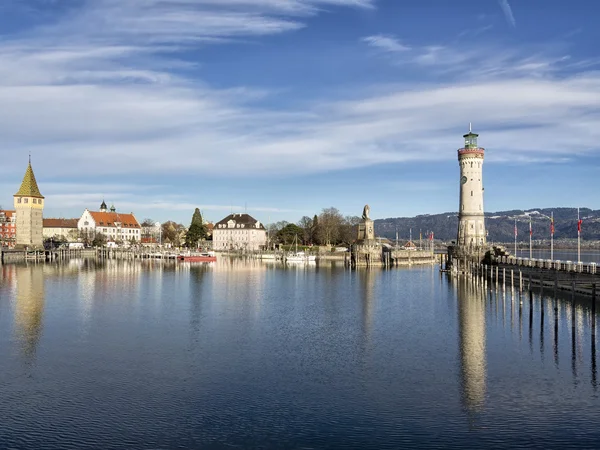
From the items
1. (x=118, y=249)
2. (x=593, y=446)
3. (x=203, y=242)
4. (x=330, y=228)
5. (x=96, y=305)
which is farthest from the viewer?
(x=203, y=242)

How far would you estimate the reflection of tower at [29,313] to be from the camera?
118 ft

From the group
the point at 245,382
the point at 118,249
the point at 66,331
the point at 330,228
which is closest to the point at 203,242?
the point at 118,249

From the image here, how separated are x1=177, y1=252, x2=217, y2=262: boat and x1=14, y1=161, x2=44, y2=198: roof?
133 feet

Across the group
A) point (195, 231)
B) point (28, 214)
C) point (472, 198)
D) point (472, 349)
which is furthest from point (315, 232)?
point (472, 349)

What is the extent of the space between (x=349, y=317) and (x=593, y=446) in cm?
2818

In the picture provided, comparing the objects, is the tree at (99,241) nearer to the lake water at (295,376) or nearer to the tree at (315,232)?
the tree at (315,232)

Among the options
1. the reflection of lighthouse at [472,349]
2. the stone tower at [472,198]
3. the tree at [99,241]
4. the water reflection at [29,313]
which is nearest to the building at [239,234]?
the tree at [99,241]

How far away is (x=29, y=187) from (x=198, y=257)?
48.2m

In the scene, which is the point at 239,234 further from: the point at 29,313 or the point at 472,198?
the point at 29,313

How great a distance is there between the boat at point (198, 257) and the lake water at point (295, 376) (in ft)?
289

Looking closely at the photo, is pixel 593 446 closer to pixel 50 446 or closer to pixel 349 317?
pixel 50 446

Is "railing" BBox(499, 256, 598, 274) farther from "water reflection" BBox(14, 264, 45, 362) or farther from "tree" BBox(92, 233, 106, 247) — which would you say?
"tree" BBox(92, 233, 106, 247)

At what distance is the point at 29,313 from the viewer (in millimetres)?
48031

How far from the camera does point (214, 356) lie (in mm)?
32219
